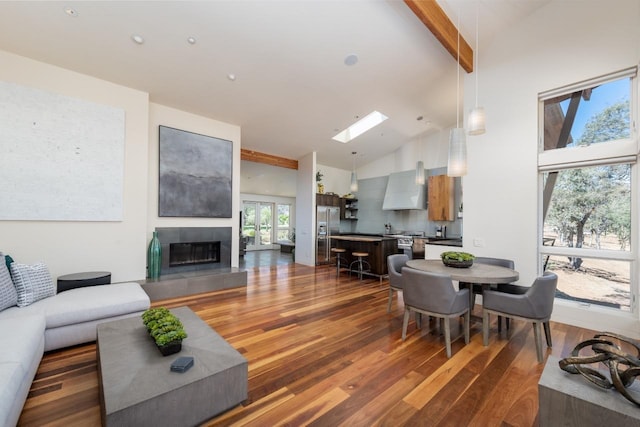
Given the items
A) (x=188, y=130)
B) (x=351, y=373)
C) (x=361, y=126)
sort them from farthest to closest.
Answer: (x=361, y=126)
(x=188, y=130)
(x=351, y=373)

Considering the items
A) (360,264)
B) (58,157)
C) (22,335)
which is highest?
(58,157)

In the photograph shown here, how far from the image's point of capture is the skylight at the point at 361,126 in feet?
21.2

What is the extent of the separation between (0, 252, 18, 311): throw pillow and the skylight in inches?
241

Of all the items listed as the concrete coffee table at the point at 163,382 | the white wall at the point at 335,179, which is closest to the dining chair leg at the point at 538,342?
the concrete coffee table at the point at 163,382

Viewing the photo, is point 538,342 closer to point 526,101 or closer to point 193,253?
point 526,101

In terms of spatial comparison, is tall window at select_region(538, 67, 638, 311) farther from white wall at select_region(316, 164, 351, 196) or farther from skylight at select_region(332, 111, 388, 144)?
white wall at select_region(316, 164, 351, 196)

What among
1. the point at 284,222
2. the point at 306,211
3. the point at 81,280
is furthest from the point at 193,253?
the point at 284,222

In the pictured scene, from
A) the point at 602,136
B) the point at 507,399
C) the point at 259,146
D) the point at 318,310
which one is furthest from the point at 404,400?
the point at 259,146

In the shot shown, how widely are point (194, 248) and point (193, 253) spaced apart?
0.10m

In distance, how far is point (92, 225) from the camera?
383cm

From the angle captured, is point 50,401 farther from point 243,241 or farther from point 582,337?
point 243,241

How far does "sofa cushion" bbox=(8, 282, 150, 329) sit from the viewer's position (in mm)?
2420

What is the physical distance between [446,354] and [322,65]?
13.7 ft

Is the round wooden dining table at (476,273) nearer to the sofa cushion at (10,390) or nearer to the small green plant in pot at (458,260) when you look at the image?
the small green plant in pot at (458,260)
